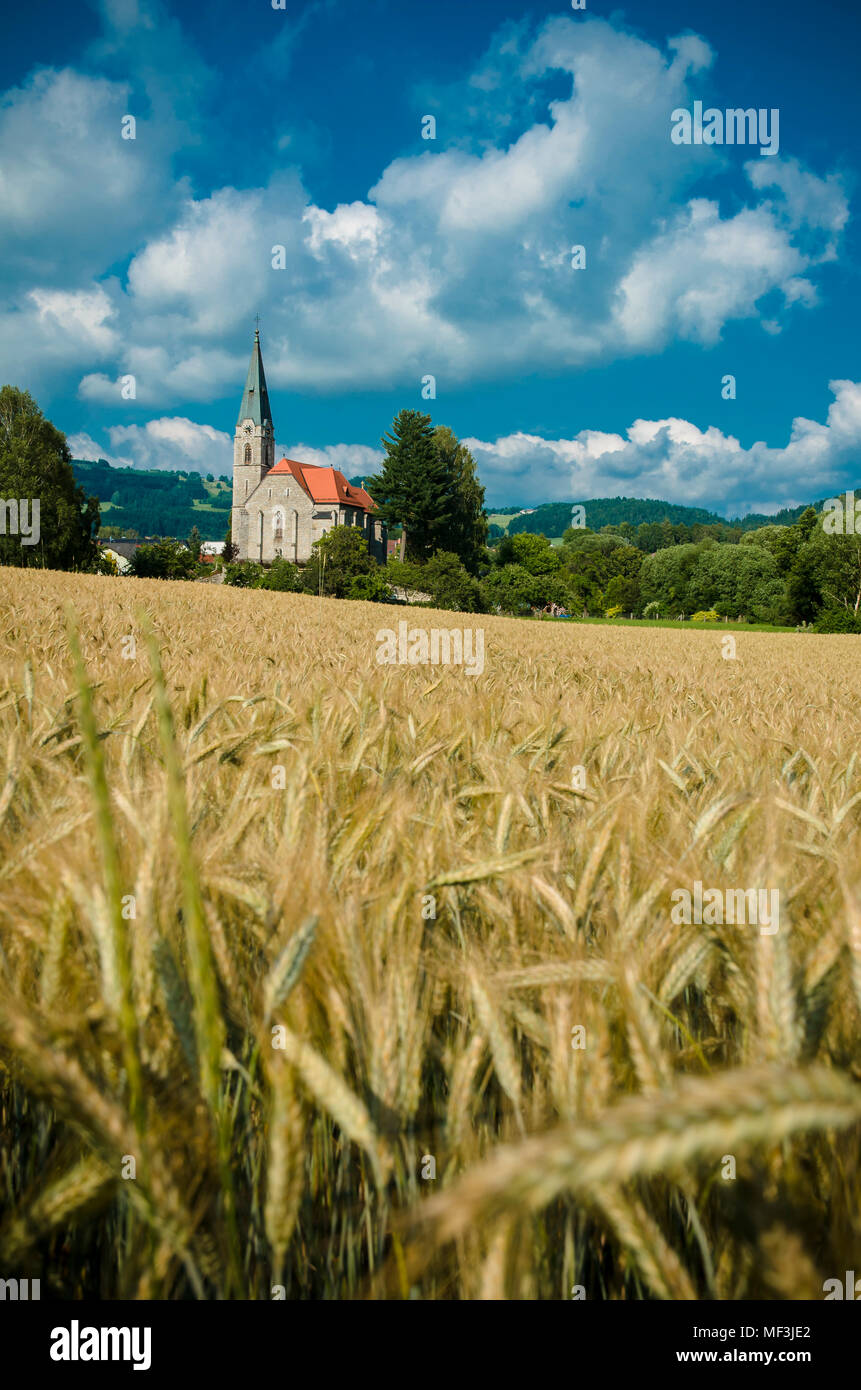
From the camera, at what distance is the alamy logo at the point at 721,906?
821mm

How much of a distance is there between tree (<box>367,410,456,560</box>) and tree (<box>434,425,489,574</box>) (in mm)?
2362

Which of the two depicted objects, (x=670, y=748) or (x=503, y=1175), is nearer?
(x=503, y=1175)

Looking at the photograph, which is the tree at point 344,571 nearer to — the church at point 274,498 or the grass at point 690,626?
the grass at point 690,626

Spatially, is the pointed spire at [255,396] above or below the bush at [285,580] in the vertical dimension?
above

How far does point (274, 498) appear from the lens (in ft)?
236

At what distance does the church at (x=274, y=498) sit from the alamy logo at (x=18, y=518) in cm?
3189

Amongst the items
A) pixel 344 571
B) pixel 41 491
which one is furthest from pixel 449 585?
pixel 41 491

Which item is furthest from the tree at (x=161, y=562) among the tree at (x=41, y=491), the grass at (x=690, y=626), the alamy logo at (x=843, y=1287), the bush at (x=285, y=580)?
the alamy logo at (x=843, y=1287)

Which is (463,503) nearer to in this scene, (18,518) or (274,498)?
(274,498)

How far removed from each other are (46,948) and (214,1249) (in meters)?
0.32

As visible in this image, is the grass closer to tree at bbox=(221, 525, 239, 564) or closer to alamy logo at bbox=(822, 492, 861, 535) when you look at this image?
alamy logo at bbox=(822, 492, 861, 535)
